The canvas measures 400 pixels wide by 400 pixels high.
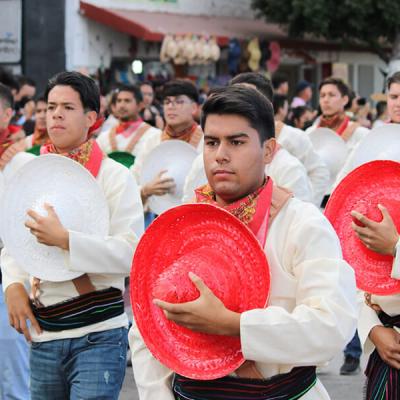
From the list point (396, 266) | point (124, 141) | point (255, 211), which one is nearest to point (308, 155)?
point (124, 141)

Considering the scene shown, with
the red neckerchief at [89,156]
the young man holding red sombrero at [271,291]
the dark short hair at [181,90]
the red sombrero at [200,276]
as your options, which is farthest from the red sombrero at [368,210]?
Result: the dark short hair at [181,90]

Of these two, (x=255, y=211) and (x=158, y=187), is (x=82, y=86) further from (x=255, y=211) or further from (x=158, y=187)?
(x=158, y=187)

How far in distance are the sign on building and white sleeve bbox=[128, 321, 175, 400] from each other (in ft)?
→ 57.5

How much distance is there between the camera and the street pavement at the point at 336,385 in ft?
23.0

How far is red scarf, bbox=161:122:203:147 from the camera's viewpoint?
8305 mm

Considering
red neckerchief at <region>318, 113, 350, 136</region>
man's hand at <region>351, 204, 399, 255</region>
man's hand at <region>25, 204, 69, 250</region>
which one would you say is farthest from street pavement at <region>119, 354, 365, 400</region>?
man's hand at <region>351, 204, 399, 255</region>

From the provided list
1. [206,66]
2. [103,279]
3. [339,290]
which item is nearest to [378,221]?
[339,290]

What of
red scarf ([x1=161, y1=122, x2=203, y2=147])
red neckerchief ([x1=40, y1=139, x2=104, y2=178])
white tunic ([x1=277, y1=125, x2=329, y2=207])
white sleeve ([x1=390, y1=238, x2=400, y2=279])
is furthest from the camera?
white tunic ([x1=277, y1=125, x2=329, y2=207])

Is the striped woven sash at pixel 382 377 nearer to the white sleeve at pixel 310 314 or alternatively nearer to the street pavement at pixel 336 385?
the white sleeve at pixel 310 314

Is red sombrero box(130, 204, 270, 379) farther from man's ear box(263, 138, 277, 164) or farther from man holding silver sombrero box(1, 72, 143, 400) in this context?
man holding silver sombrero box(1, 72, 143, 400)

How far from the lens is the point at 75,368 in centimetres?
454

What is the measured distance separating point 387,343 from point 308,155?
4751mm

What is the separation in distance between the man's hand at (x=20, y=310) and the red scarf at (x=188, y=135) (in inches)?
148

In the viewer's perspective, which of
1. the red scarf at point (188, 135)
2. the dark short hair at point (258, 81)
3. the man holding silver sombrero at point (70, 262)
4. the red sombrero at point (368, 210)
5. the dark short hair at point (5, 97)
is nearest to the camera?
the red sombrero at point (368, 210)
